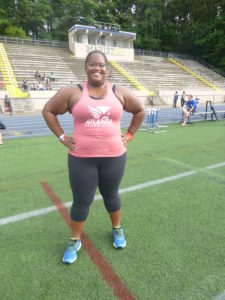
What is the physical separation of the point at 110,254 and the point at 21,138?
20.9ft

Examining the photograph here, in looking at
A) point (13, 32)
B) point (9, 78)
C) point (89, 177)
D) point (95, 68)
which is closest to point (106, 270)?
point (89, 177)

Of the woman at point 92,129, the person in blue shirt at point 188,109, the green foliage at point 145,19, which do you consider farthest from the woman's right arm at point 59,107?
the green foliage at point 145,19

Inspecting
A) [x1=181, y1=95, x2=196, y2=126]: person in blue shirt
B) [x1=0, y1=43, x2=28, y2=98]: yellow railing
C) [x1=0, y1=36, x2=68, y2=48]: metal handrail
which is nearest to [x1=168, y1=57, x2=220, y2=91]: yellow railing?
[x1=0, y1=36, x2=68, y2=48]: metal handrail

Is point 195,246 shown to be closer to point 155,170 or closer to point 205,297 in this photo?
point 205,297

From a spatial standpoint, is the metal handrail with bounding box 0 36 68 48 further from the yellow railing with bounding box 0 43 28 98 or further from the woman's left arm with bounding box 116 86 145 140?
the woman's left arm with bounding box 116 86 145 140

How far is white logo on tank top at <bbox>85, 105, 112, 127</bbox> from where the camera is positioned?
1.81m

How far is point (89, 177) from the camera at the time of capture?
192 centimetres

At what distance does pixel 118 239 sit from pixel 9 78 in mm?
20863

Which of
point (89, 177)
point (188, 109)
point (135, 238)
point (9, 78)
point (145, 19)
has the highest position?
point (145, 19)

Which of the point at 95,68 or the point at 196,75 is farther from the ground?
the point at 95,68

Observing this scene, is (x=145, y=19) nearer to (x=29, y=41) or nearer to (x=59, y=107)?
(x=29, y=41)

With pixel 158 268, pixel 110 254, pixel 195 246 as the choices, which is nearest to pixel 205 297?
pixel 158 268

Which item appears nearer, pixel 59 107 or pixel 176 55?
pixel 59 107

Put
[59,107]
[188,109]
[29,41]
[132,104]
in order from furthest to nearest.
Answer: [29,41]
[188,109]
[132,104]
[59,107]
